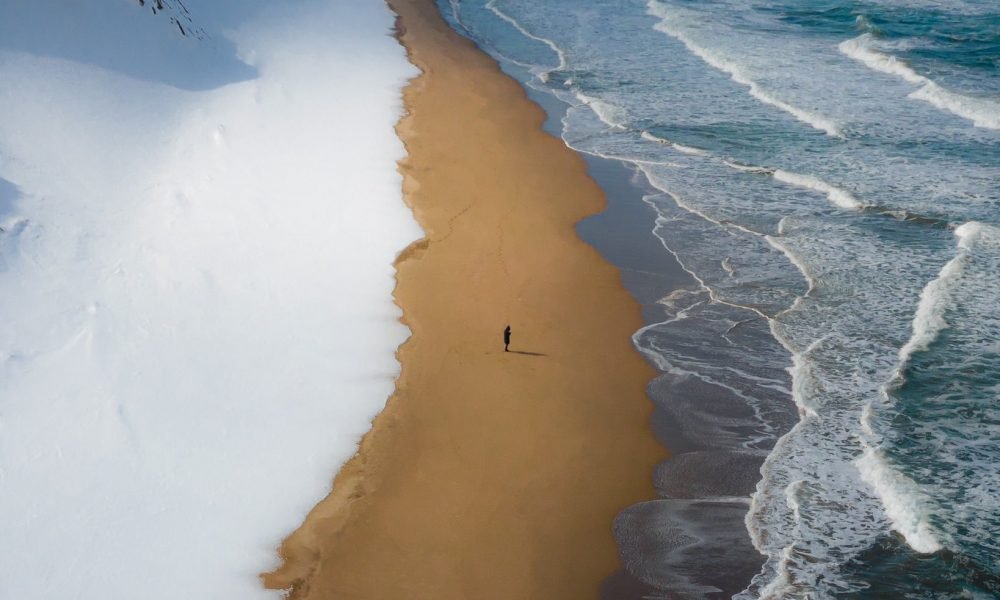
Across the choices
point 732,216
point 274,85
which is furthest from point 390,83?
point 732,216

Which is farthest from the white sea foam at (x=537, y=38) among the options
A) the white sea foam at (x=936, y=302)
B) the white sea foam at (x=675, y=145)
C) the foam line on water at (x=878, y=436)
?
the foam line on water at (x=878, y=436)

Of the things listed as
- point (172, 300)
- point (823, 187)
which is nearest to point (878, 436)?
point (823, 187)

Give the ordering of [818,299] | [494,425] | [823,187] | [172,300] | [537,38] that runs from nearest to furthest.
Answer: [494,425], [172,300], [818,299], [823,187], [537,38]

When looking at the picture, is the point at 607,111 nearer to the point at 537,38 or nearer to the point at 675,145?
the point at 675,145

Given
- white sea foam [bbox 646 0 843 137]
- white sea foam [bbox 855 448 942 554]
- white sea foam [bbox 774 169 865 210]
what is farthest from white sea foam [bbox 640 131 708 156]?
white sea foam [bbox 855 448 942 554]

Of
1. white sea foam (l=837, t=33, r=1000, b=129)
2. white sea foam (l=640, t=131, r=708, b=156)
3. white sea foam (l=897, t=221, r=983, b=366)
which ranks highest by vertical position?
white sea foam (l=837, t=33, r=1000, b=129)

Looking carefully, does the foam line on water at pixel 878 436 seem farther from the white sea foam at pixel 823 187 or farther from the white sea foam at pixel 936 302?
the white sea foam at pixel 823 187

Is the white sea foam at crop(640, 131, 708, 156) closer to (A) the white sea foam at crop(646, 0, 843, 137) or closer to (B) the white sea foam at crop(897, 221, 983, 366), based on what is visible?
(A) the white sea foam at crop(646, 0, 843, 137)

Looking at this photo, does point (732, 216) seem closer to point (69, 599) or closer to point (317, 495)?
point (317, 495)
